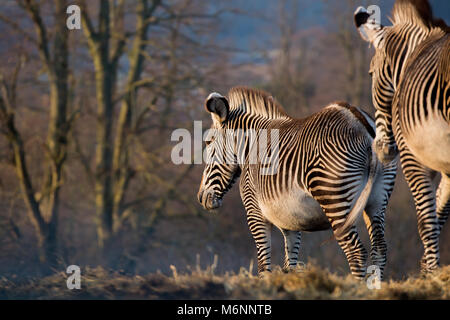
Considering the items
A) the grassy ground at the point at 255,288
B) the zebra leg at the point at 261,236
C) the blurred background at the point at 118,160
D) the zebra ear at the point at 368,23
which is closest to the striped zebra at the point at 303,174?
the zebra leg at the point at 261,236

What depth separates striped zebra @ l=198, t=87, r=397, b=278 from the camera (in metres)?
5.92

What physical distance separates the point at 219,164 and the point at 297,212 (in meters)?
1.44

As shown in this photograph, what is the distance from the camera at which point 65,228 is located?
886 inches

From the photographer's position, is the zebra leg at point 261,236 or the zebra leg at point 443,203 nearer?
the zebra leg at point 261,236

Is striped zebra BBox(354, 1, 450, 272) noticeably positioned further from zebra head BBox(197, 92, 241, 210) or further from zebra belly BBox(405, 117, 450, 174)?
zebra head BBox(197, 92, 241, 210)

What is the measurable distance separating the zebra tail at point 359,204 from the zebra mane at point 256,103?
1.60m

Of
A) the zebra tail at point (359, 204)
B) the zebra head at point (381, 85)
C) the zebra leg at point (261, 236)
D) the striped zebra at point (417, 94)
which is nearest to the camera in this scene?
the striped zebra at point (417, 94)

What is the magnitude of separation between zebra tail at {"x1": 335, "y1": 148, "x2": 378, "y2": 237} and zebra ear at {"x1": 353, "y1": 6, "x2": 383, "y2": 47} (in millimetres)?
1409

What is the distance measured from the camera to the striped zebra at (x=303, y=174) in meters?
5.92

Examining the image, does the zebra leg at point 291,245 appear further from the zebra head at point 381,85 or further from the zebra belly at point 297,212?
the zebra head at point 381,85

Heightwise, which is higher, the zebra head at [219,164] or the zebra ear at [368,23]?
the zebra ear at [368,23]
